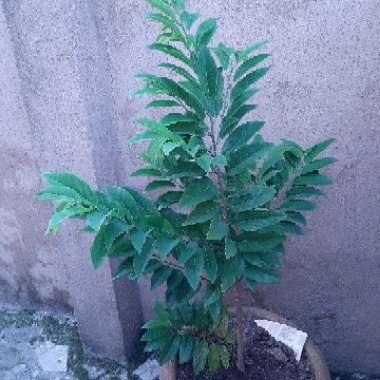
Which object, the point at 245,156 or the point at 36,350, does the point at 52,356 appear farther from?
the point at 245,156

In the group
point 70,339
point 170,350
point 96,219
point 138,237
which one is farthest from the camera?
point 70,339

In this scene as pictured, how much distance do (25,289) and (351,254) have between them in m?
1.85

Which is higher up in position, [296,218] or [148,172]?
[148,172]

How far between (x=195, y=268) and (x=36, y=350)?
5.36ft

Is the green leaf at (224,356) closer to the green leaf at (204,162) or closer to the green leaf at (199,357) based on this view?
the green leaf at (199,357)

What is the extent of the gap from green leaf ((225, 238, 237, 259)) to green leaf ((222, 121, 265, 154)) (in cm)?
25

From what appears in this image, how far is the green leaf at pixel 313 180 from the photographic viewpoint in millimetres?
1497

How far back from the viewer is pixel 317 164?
4.92 feet

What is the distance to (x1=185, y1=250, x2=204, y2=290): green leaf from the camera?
50.9 inches

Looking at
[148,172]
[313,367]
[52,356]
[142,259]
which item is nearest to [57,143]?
[148,172]

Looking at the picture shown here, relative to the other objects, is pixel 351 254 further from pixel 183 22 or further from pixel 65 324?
pixel 65 324

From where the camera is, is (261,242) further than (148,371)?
No

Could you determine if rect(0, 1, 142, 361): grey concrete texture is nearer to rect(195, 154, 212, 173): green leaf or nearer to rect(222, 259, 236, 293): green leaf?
rect(222, 259, 236, 293): green leaf

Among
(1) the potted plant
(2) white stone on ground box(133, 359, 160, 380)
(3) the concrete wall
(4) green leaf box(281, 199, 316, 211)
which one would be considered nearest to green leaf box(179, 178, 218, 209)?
(1) the potted plant
